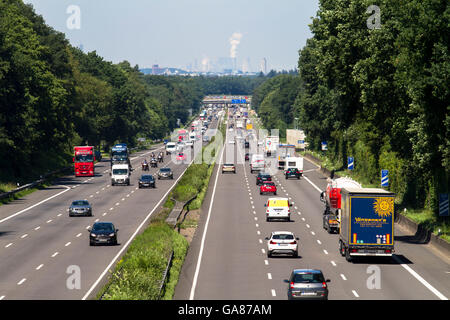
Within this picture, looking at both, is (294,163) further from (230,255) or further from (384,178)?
(230,255)

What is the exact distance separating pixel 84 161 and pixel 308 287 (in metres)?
73.8

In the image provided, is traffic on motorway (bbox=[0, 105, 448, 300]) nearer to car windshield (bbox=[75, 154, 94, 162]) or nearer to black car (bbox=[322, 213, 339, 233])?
black car (bbox=[322, 213, 339, 233])

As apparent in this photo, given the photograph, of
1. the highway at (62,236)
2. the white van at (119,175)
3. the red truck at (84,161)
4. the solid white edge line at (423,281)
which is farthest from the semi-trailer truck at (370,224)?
the red truck at (84,161)

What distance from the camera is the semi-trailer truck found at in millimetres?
39562

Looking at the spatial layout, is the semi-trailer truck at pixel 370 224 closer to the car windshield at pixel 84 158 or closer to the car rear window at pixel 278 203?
the car rear window at pixel 278 203

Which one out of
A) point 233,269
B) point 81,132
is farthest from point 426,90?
point 81,132

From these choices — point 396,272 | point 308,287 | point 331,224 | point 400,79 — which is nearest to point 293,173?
point 331,224

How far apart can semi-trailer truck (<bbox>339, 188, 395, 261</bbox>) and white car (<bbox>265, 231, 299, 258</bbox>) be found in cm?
310

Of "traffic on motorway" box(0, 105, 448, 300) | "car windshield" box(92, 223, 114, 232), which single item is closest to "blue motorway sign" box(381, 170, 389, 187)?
"traffic on motorway" box(0, 105, 448, 300)

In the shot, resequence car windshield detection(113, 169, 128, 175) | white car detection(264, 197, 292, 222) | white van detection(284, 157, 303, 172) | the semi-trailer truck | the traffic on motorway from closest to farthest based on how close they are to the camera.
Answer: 1. the traffic on motorway
2. the semi-trailer truck
3. white car detection(264, 197, 292, 222)
4. car windshield detection(113, 169, 128, 175)
5. white van detection(284, 157, 303, 172)

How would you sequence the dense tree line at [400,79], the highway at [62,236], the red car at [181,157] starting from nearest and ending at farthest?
the highway at [62,236] → the dense tree line at [400,79] → the red car at [181,157]

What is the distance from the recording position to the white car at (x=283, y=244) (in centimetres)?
4191

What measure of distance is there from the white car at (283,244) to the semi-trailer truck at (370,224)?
310 cm

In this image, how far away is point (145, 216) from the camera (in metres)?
60.3
